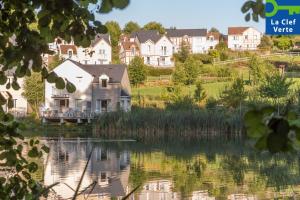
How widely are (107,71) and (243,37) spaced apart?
6045 cm

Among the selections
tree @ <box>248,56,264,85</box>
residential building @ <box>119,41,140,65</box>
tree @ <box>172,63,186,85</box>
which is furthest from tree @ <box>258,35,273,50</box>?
tree @ <box>172,63,186,85</box>

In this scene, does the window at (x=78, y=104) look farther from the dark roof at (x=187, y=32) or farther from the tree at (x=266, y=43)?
the dark roof at (x=187, y=32)

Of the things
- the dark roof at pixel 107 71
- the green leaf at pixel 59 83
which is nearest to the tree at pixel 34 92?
the dark roof at pixel 107 71

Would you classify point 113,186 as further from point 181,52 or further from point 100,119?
point 181,52

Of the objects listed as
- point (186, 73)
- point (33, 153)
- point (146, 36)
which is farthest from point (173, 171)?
point (146, 36)

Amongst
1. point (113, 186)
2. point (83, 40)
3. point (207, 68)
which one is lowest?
point (113, 186)

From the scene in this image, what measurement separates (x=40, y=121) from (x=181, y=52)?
3694 cm

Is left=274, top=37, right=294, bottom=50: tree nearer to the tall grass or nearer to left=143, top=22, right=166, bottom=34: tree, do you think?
the tall grass

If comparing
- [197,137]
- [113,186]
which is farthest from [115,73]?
[113,186]

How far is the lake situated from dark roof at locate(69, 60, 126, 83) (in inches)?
635

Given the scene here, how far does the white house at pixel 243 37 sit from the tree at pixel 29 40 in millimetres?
102723

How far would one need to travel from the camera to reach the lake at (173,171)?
50.1 feet

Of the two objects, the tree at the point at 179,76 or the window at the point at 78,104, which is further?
the tree at the point at 179,76

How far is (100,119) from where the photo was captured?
37.7 metres
